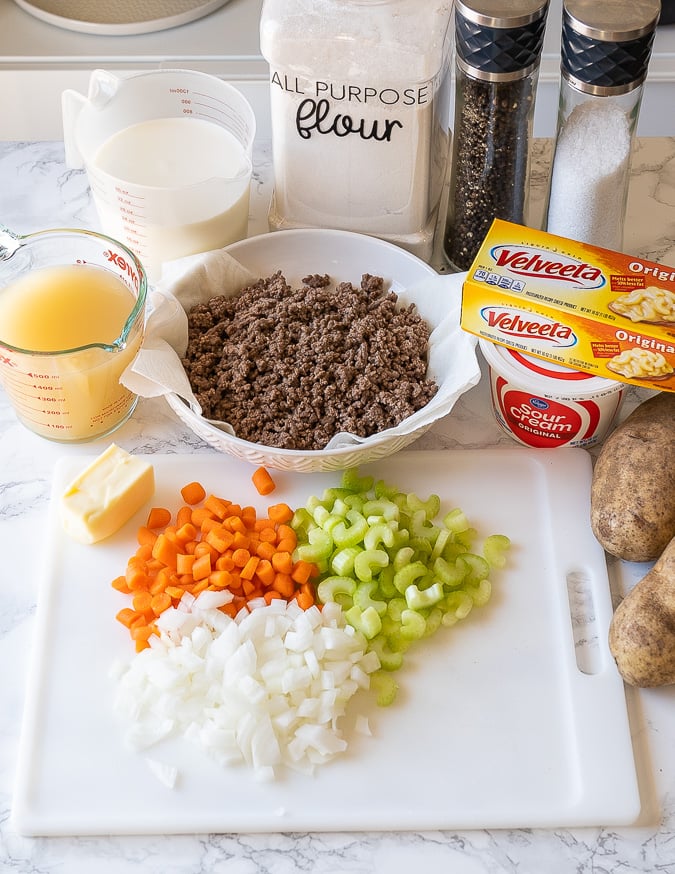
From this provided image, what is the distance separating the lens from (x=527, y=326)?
1.36m

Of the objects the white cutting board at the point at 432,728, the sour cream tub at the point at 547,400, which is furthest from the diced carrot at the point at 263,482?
the sour cream tub at the point at 547,400

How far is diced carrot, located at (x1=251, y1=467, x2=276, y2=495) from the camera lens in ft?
4.78

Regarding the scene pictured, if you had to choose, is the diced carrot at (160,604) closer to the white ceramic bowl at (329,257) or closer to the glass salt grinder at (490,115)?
the white ceramic bowl at (329,257)

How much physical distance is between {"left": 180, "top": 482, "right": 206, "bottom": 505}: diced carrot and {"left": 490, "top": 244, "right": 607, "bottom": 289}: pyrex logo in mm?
505

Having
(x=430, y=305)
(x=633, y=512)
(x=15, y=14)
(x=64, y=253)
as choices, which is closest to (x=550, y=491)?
(x=633, y=512)

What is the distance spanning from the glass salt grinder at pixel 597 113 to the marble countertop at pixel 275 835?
28 centimetres

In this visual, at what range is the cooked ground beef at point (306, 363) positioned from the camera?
1.44m

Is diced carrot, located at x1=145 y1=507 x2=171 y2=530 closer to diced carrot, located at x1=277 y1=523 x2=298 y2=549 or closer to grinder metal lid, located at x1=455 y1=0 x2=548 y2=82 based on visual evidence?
diced carrot, located at x1=277 y1=523 x2=298 y2=549

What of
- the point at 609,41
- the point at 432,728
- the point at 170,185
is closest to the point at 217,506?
the point at 432,728

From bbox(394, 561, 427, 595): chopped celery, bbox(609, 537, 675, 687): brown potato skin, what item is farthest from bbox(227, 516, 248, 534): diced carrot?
bbox(609, 537, 675, 687): brown potato skin

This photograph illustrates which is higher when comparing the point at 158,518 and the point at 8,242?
the point at 8,242

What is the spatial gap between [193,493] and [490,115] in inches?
26.9

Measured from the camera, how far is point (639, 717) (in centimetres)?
Result: 128

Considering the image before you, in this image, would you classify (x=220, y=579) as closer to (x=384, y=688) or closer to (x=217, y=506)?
(x=217, y=506)
